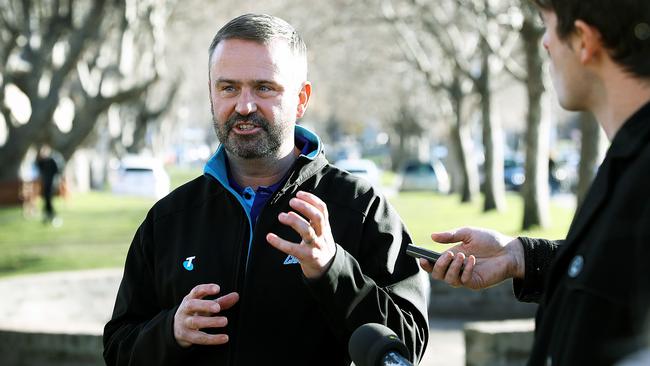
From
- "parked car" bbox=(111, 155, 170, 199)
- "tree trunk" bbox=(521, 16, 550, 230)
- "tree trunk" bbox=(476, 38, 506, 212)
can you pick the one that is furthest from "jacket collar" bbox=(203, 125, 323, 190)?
"parked car" bbox=(111, 155, 170, 199)

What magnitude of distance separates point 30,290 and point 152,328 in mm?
6977

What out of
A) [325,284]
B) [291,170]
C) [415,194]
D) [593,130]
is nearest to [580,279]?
[325,284]

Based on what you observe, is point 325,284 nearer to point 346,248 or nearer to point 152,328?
point 346,248

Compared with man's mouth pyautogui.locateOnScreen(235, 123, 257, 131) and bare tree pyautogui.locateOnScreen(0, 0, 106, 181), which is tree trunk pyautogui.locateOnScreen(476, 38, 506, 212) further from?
man's mouth pyautogui.locateOnScreen(235, 123, 257, 131)

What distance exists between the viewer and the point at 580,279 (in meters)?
2.01

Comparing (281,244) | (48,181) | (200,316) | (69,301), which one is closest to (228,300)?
(200,316)

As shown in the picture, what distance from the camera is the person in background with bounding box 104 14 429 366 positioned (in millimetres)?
3346

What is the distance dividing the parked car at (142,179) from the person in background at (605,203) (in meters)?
42.8

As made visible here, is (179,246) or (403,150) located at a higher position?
(179,246)

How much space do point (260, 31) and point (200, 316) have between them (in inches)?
40.0

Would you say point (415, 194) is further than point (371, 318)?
Yes

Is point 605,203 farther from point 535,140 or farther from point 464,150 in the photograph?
point 464,150

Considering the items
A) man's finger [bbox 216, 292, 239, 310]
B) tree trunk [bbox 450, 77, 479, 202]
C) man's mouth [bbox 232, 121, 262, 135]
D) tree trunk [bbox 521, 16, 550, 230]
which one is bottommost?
tree trunk [bbox 450, 77, 479, 202]

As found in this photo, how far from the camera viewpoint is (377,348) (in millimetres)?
2395
